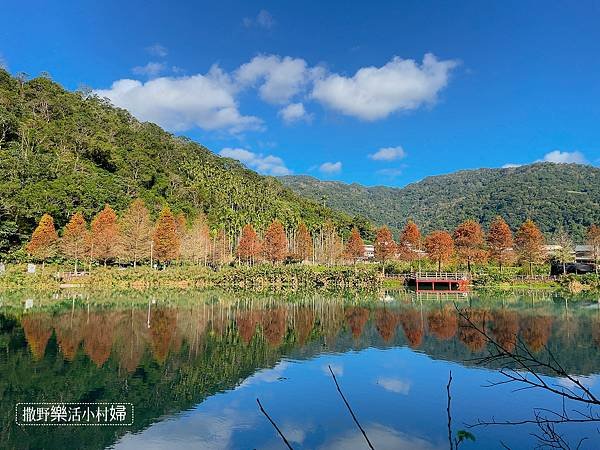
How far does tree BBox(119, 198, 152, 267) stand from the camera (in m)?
40.9

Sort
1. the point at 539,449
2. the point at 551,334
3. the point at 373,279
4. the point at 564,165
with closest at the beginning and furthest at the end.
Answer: the point at 539,449 < the point at 551,334 < the point at 373,279 < the point at 564,165

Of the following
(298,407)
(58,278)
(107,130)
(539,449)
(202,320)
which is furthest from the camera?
(107,130)

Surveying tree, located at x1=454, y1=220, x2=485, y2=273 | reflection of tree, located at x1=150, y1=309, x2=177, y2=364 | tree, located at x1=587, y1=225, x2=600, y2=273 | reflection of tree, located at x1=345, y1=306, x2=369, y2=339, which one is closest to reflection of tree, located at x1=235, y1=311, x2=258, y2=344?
reflection of tree, located at x1=150, y1=309, x2=177, y2=364

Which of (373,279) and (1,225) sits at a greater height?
(1,225)

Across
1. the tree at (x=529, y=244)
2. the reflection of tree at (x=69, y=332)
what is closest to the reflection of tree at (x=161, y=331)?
the reflection of tree at (x=69, y=332)

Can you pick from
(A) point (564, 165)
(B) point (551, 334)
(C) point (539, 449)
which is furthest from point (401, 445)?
(A) point (564, 165)

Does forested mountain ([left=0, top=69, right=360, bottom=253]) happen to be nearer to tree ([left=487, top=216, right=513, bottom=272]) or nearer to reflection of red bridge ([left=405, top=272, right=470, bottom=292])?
reflection of red bridge ([left=405, top=272, right=470, bottom=292])

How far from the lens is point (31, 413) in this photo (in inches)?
406

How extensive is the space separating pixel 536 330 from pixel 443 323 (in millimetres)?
4137

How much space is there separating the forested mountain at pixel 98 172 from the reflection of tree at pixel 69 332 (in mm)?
19791

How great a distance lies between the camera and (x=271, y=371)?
47.9 ft

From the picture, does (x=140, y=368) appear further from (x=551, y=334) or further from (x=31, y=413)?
(x=551, y=334)

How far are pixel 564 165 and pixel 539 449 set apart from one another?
14121 cm

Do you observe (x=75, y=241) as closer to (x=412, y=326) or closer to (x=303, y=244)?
(x=303, y=244)
